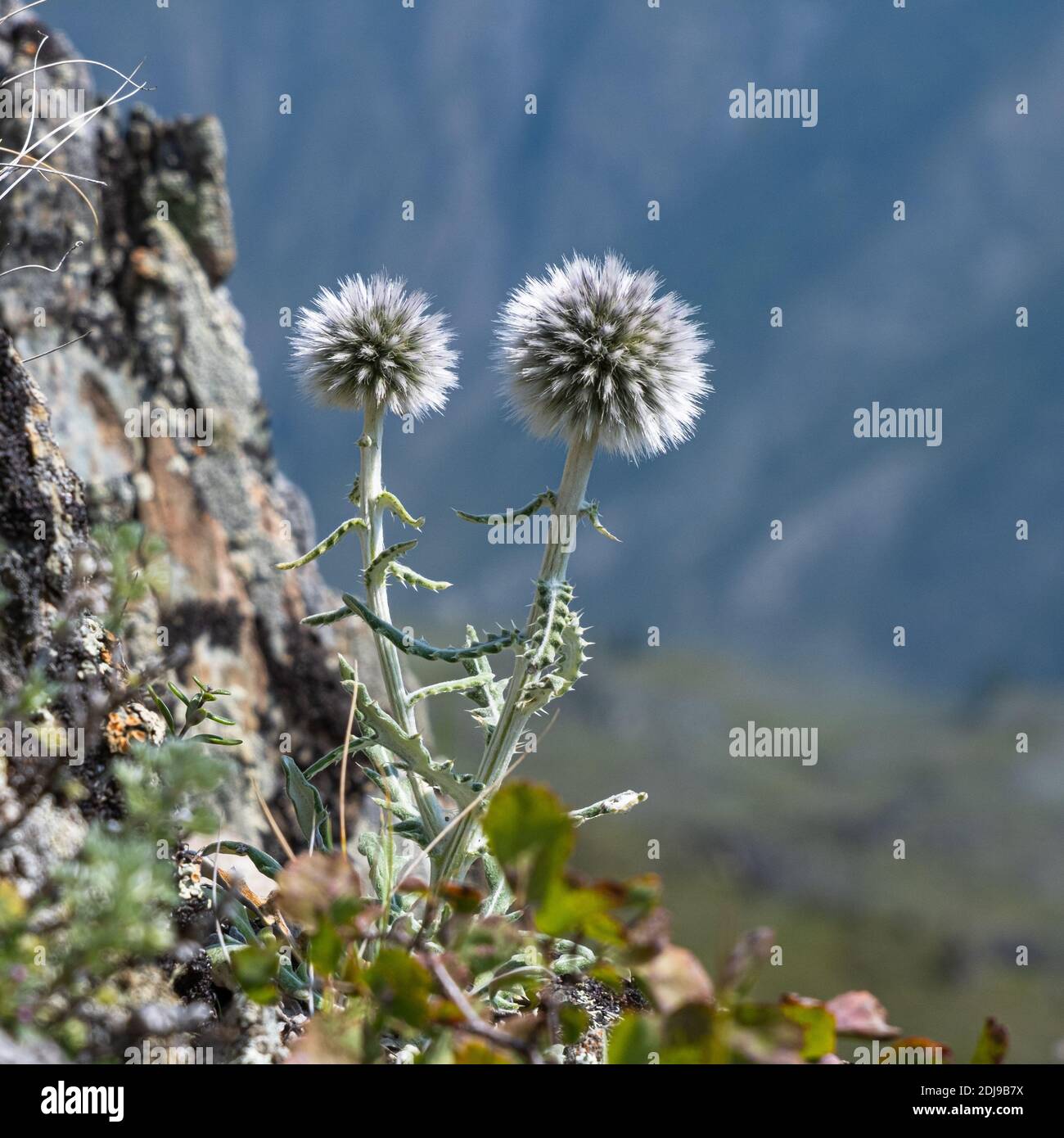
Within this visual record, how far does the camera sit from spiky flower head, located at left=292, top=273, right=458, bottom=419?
6.29 ft

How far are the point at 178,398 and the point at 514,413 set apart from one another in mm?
3657

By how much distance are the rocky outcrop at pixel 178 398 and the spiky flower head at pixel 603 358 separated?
2.57 metres

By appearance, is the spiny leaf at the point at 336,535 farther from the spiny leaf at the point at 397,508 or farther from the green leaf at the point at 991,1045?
the green leaf at the point at 991,1045

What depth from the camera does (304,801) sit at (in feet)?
4.85

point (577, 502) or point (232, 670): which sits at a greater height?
point (232, 670)

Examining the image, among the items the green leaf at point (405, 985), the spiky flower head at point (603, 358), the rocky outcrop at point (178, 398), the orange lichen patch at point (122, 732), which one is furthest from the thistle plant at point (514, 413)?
the rocky outcrop at point (178, 398)

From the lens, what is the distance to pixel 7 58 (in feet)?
14.7

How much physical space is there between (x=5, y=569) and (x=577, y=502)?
81 cm

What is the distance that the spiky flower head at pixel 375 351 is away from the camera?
6.29ft

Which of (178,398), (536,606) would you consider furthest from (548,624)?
(178,398)

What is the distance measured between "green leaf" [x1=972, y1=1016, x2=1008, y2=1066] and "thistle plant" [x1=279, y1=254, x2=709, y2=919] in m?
0.66

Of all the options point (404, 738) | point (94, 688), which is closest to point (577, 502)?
point (404, 738)

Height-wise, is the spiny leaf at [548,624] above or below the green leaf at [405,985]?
above
